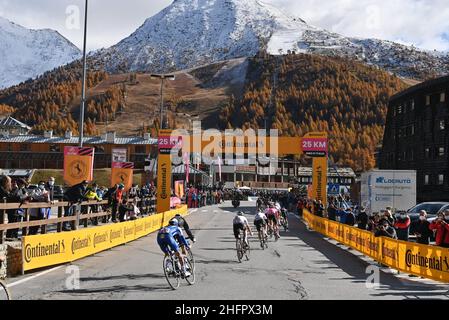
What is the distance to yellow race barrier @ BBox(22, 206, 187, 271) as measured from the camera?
15.0 metres

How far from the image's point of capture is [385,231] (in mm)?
19203

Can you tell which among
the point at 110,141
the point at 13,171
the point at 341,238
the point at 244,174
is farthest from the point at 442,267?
the point at 244,174

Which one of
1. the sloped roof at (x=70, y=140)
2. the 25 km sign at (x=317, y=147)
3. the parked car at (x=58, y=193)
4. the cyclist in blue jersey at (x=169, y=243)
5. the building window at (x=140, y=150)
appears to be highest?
the sloped roof at (x=70, y=140)

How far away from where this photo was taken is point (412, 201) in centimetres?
3344

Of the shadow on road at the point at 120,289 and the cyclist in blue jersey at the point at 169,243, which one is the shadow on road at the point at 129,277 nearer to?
the shadow on road at the point at 120,289

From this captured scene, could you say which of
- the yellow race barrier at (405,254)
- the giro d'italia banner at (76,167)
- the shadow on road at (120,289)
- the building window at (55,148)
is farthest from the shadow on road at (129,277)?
the building window at (55,148)

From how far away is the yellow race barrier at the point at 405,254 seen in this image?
15031mm

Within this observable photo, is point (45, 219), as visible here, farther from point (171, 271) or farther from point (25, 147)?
point (25, 147)

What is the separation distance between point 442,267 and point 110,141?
388 ft

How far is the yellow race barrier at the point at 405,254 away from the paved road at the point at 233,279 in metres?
0.33

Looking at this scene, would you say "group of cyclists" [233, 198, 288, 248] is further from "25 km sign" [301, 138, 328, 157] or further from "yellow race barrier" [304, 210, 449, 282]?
"25 km sign" [301, 138, 328, 157]

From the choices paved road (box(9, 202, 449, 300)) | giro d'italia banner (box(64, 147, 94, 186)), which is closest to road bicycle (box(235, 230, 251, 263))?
paved road (box(9, 202, 449, 300))

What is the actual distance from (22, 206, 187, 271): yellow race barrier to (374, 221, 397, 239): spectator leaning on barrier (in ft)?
29.4
